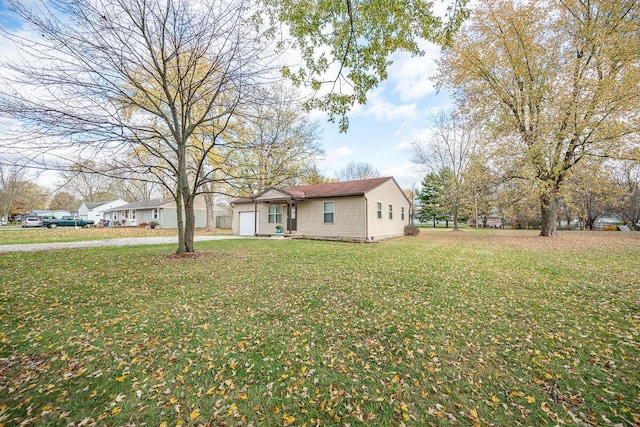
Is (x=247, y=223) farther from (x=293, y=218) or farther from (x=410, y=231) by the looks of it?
(x=410, y=231)

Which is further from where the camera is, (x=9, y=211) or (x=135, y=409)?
(x=9, y=211)

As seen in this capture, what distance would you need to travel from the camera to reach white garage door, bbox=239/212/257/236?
19781mm

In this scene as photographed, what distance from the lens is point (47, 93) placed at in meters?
6.88

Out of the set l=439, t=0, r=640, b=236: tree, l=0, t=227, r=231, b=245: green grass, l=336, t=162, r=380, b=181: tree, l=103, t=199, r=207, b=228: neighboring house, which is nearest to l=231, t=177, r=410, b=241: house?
l=0, t=227, r=231, b=245: green grass

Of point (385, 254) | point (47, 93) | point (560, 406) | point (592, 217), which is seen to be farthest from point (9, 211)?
point (592, 217)

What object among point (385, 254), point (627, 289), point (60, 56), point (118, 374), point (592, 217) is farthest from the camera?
point (592, 217)

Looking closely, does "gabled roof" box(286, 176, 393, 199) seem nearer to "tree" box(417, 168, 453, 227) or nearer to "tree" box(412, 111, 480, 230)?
"tree" box(412, 111, 480, 230)

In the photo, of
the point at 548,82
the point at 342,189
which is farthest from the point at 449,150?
the point at 342,189

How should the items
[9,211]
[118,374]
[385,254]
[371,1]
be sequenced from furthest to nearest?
[9,211], [385,254], [371,1], [118,374]

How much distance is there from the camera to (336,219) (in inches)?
638

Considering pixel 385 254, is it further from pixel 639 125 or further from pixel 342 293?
pixel 639 125

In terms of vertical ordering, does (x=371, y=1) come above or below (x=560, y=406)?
above

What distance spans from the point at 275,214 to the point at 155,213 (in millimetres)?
20368

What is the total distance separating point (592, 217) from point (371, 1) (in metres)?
38.7
